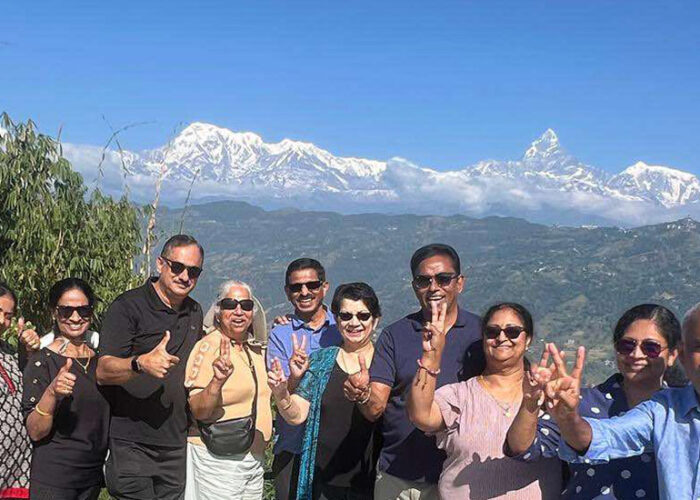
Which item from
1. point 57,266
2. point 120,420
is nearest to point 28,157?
point 57,266

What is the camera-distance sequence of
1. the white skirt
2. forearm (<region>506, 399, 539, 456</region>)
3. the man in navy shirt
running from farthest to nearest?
the white skirt, the man in navy shirt, forearm (<region>506, 399, 539, 456</region>)

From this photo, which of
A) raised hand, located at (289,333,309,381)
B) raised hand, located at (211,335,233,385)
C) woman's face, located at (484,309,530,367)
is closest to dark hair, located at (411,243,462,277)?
woman's face, located at (484,309,530,367)

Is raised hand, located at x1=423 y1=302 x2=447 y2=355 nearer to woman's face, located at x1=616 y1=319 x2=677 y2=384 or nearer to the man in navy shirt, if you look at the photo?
the man in navy shirt

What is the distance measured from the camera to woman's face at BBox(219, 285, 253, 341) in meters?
4.62

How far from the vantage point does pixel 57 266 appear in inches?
309

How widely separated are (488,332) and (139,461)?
234 cm

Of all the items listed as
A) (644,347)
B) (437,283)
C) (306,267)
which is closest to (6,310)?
(306,267)

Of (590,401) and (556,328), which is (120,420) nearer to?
(590,401)

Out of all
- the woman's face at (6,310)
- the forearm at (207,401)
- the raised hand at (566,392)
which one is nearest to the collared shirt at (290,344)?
the forearm at (207,401)

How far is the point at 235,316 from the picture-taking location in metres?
4.62

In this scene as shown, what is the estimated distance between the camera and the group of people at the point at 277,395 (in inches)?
143

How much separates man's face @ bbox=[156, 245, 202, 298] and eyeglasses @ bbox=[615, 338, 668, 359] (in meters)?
2.69

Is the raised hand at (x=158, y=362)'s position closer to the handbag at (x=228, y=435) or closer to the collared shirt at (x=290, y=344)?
the handbag at (x=228, y=435)

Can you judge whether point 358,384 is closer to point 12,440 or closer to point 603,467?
point 603,467
